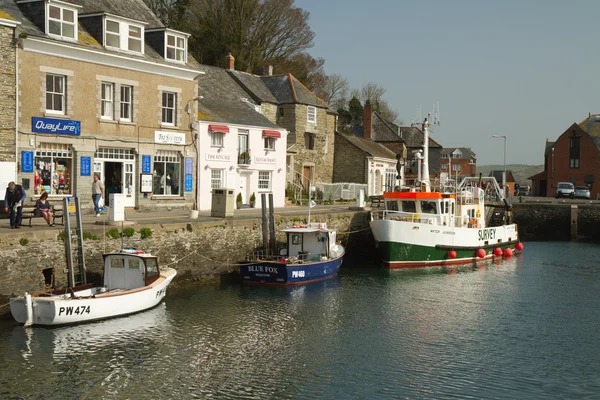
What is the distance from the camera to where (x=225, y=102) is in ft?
135

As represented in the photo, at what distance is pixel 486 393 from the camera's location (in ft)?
51.2

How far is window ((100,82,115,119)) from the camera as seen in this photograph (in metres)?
30.2

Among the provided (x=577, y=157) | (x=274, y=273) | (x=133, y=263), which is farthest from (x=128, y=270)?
(x=577, y=157)

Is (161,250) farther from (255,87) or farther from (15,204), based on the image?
(255,87)

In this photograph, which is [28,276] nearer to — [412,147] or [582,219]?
[582,219]

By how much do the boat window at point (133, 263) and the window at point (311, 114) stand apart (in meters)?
27.4

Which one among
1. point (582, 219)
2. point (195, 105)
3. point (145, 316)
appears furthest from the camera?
point (582, 219)

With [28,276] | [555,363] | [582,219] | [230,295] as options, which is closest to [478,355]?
[555,363]

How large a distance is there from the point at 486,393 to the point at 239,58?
44.9m

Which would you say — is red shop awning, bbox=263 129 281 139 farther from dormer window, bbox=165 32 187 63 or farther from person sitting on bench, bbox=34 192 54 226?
person sitting on bench, bbox=34 192 54 226

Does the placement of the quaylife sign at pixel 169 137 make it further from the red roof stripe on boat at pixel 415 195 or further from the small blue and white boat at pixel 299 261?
the red roof stripe on boat at pixel 415 195

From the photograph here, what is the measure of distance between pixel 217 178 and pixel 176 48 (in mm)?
7215

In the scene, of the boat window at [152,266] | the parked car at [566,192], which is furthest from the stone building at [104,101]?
the parked car at [566,192]

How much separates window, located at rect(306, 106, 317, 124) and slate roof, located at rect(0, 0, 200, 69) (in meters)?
14.4
